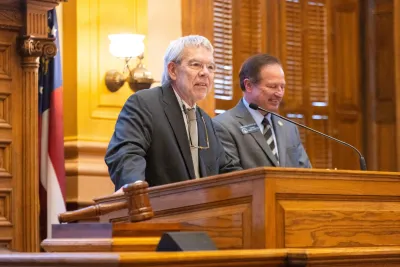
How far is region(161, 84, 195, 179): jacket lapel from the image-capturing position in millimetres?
3713

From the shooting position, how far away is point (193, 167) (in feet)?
12.2

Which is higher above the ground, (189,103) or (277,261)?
(189,103)

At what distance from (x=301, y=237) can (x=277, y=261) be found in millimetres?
236

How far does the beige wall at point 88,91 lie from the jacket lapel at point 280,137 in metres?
2.00

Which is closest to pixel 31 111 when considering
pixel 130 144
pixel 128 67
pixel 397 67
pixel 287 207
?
pixel 128 67

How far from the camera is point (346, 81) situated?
8.45m

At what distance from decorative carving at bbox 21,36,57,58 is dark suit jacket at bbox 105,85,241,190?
5.25ft

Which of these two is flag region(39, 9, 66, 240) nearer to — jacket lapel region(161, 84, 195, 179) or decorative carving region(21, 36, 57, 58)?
decorative carving region(21, 36, 57, 58)

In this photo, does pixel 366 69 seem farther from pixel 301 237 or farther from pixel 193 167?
pixel 301 237

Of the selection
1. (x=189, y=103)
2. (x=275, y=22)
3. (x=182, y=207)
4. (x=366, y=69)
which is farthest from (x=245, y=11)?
(x=182, y=207)

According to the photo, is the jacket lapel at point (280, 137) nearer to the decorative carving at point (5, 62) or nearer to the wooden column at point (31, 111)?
the wooden column at point (31, 111)

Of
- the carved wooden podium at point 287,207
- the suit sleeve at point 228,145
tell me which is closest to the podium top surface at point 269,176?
the carved wooden podium at point 287,207

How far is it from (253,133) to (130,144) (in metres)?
1.01

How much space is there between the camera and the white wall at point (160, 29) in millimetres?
6777
